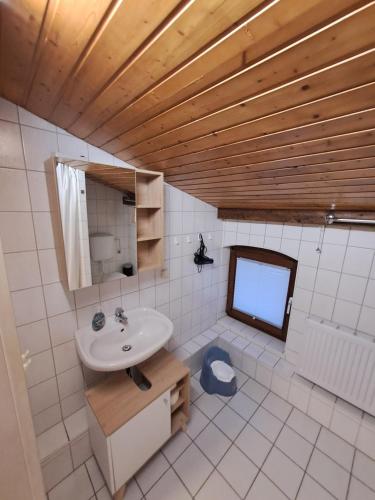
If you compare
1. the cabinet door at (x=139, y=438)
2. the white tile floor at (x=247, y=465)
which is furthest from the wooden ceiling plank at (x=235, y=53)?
the white tile floor at (x=247, y=465)

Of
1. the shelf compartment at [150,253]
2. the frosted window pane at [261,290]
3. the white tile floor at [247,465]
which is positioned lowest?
the white tile floor at [247,465]

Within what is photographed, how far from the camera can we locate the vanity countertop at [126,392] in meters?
1.10

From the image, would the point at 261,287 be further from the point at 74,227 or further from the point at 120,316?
the point at 74,227

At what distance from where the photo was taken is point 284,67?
539 millimetres

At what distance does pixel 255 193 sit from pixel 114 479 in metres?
1.88

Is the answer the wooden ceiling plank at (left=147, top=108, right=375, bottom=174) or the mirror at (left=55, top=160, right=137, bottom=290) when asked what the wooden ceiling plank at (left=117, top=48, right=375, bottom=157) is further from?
the mirror at (left=55, top=160, right=137, bottom=290)

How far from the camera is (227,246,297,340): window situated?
2.04 m

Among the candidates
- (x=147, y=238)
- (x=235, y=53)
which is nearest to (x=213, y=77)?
(x=235, y=53)

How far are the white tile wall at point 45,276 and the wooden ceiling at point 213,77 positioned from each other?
0.13 meters

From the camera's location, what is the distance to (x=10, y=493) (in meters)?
0.45

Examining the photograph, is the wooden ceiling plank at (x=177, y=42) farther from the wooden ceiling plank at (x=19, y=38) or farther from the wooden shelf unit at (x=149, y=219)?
the wooden shelf unit at (x=149, y=219)

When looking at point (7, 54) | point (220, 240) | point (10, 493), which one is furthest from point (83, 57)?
point (220, 240)

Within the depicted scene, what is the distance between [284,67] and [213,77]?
0.64 ft

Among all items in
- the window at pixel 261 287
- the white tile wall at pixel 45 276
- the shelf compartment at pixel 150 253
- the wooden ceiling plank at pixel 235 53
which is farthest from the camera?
the window at pixel 261 287
